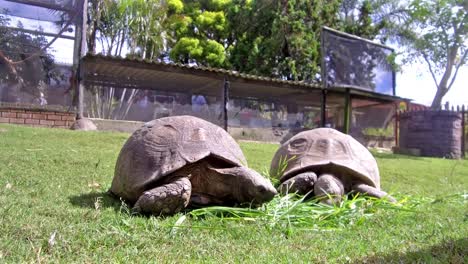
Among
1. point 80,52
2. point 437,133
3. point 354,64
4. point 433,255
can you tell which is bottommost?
point 433,255

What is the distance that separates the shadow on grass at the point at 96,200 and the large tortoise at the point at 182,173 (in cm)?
10

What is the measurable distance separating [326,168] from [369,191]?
1.26ft

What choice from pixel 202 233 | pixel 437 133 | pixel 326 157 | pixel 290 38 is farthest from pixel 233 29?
pixel 202 233

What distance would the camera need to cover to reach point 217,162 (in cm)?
293

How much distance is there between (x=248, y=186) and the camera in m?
2.71

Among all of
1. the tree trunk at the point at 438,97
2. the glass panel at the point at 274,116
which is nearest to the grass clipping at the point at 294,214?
the glass panel at the point at 274,116

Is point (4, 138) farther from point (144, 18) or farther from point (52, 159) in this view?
point (144, 18)

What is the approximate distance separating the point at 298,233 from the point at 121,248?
1.06m

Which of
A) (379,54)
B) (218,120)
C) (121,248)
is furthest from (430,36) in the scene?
(121,248)

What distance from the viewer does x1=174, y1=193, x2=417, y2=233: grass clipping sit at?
2674 millimetres

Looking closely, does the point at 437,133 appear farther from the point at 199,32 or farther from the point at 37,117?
the point at 199,32

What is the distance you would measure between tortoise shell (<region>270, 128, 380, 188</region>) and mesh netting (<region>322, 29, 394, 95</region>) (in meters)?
8.92

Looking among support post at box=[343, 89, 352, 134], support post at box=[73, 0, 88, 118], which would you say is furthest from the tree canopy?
support post at box=[73, 0, 88, 118]

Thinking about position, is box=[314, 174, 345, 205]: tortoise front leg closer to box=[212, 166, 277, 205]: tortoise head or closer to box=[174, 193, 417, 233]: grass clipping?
box=[174, 193, 417, 233]: grass clipping
